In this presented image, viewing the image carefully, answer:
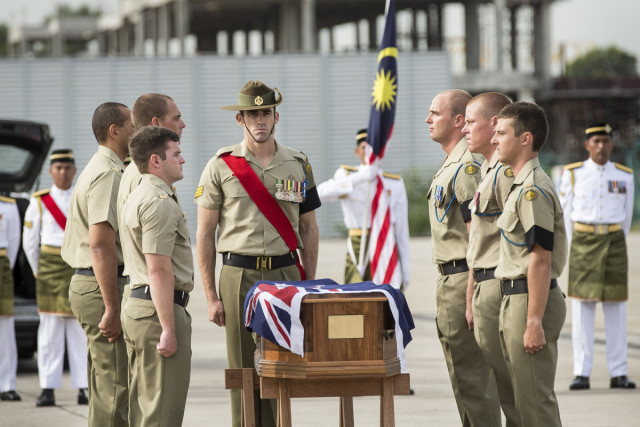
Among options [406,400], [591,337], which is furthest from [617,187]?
[406,400]

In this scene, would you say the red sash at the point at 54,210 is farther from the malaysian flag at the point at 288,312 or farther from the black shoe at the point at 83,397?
the malaysian flag at the point at 288,312

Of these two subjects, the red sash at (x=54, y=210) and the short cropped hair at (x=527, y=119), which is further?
the red sash at (x=54, y=210)

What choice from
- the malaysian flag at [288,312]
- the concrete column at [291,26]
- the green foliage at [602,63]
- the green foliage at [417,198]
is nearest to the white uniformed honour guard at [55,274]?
the malaysian flag at [288,312]

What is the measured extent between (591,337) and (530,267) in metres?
4.58

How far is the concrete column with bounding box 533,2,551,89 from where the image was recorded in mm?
42594

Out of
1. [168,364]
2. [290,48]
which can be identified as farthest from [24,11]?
[168,364]

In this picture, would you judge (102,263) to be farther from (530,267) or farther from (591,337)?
(591,337)

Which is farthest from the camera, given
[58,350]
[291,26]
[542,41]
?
[542,41]

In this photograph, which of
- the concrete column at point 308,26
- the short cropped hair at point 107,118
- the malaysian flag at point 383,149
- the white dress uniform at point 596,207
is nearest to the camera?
the short cropped hair at point 107,118

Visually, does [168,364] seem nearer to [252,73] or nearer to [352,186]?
[352,186]

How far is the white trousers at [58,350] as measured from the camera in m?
9.05

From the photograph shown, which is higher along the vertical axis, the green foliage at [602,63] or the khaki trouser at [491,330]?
the green foliage at [602,63]

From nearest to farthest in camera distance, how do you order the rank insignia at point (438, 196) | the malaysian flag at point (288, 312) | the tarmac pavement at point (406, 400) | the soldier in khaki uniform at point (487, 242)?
the malaysian flag at point (288, 312)
the soldier in khaki uniform at point (487, 242)
the rank insignia at point (438, 196)
the tarmac pavement at point (406, 400)

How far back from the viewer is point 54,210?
31.0 feet
